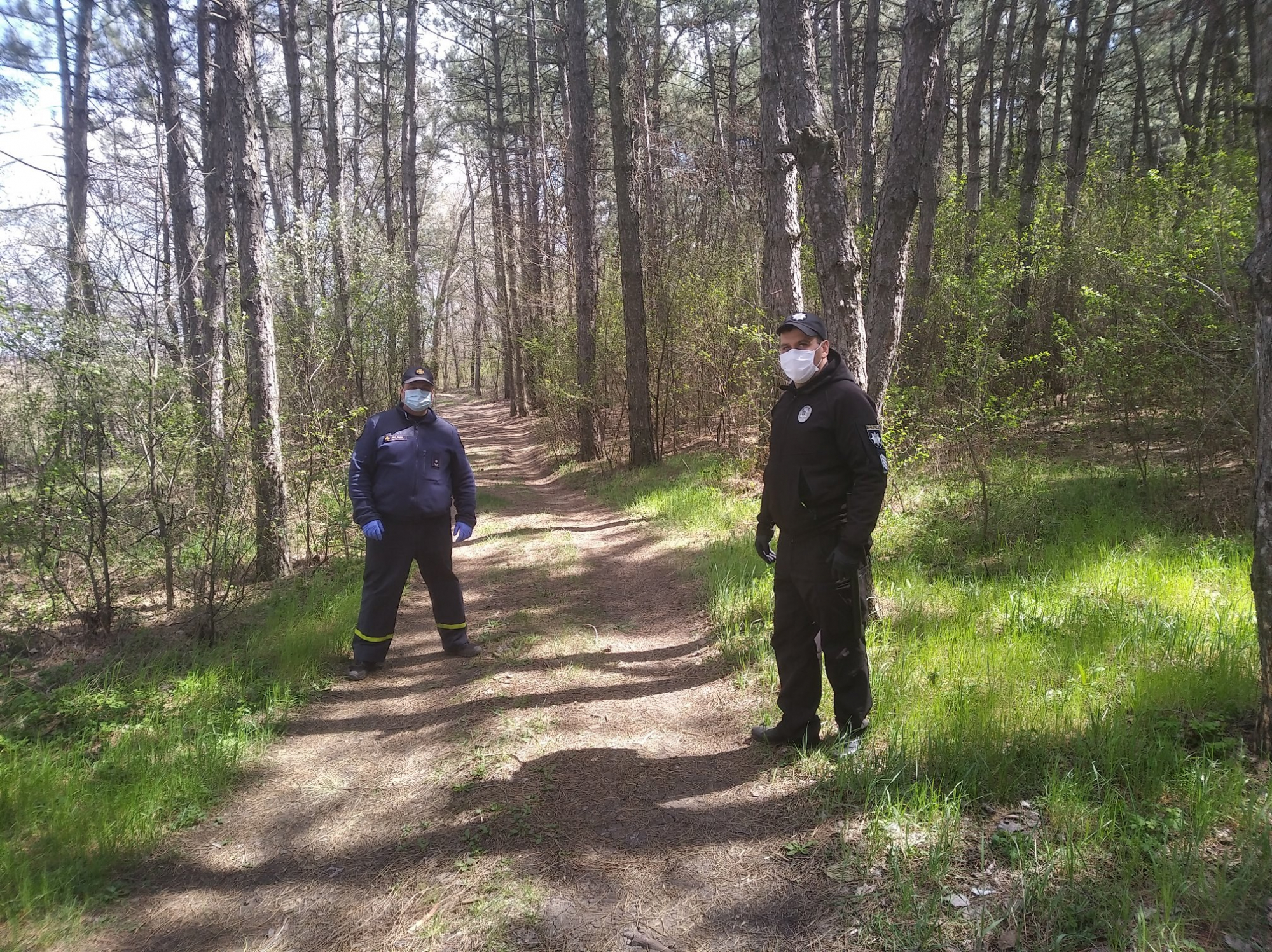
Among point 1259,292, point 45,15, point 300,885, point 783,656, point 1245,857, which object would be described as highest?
point 45,15

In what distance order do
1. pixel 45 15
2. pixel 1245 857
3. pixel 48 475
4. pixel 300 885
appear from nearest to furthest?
1. pixel 1245 857
2. pixel 300 885
3. pixel 48 475
4. pixel 45 15

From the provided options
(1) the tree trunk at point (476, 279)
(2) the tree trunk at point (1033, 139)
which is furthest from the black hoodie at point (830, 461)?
(1) the tree trunk at point (476, 279)

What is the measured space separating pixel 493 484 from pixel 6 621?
849cm

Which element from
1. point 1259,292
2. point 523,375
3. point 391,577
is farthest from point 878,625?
point 523,375

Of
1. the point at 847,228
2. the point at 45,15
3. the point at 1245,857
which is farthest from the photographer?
the point at 45,15

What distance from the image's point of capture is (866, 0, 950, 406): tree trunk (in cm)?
506

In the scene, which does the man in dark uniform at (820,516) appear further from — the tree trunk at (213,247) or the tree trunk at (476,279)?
the tree trunk at (476,279)

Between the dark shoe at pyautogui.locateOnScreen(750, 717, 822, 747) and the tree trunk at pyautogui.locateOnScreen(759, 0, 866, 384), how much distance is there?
8.23 ft

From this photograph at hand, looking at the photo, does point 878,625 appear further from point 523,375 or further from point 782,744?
point 523,375

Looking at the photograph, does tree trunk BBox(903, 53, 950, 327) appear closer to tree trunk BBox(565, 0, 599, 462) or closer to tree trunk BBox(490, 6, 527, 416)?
tree trunk BBox(565, 0, 599, 462)

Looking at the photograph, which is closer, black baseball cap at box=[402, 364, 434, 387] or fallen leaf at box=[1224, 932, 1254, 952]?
fallen leaf at box=[1224, 932, 1254, 952]

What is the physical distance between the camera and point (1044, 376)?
1126cm

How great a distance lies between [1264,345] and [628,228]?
10404 millimetres

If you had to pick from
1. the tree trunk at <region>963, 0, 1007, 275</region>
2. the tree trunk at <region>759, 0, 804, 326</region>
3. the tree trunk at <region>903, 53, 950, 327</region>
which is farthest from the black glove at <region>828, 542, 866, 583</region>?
the tree trunk at <region>963, 0, 1007, 275</region>
